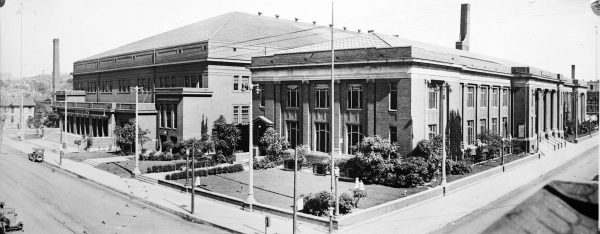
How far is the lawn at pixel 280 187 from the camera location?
28234mm

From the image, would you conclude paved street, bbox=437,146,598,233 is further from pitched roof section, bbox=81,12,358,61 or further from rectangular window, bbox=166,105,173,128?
rectangular window, bbox=166,105,173,128

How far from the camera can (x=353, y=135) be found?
1548 inches

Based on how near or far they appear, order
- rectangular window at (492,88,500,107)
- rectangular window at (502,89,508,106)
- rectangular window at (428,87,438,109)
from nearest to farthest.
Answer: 1. rectangular window at (428,87,438,109)
2. rectangular window at (492,88,500,107)
3. rectangular window at (502,89,508,106)

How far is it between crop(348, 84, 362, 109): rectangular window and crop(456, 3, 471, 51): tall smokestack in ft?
125

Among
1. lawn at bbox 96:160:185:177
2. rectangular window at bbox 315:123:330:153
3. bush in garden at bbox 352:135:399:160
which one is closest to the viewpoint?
bush in garden at bbox 352:135:399:160

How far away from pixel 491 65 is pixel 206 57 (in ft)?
109

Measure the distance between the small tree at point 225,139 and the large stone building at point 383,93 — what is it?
2.87 metres

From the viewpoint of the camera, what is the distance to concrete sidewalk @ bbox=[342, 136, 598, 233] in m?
22.2

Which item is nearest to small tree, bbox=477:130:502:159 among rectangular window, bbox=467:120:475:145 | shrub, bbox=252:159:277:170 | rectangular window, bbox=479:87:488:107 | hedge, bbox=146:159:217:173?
rectangular window, bbox=467:120:475:145

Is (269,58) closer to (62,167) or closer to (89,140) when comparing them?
(62,167)

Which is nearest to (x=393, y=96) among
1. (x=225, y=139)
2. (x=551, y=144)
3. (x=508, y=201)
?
(x=508, y=201)

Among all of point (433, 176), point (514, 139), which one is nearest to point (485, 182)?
point (433, 176)

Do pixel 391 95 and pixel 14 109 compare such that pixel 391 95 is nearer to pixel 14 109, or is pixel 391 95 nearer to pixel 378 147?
pixel 378 147

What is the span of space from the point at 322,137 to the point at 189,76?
2379cm
